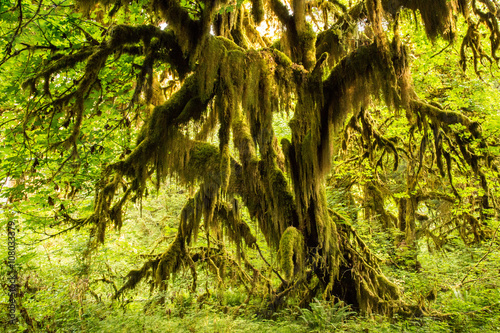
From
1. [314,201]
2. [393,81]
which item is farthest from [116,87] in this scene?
[393,81]

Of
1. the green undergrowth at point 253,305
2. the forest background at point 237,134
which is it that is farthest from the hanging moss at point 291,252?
the green undergrowth at point 253,305

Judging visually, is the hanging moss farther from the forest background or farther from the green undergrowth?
the green undergrowth

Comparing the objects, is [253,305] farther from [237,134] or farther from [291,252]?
[237,134]

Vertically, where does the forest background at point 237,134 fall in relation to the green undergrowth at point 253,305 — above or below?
above

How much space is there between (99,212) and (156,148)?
1302mm

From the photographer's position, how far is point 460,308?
5.95m

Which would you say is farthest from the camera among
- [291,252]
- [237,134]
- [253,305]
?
[253,305]

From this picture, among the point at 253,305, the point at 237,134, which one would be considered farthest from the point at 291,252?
the point at 253,305

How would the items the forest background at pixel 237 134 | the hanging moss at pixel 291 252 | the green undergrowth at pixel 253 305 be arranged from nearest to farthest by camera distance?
the hanging moss at pixel 291 252
the forest background at pixel 237 134
the green undergrowth at pixel 253 305

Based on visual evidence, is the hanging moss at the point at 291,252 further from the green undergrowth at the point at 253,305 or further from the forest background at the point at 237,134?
the green undergrowth at the point at 253,305

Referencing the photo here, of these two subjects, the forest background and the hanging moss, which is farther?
the forest background

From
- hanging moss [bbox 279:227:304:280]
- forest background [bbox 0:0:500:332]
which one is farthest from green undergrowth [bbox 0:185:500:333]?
hanging moss [bbox 279:227:304:280]

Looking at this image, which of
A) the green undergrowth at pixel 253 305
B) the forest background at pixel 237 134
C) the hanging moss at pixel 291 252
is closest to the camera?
the hanging moss at pixel 291 252

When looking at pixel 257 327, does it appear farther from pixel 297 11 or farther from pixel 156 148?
pixel 297 11
